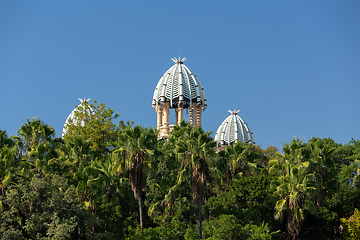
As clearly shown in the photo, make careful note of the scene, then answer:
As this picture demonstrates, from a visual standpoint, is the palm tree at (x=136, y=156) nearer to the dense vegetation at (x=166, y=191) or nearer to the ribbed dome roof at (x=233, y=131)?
the dense vegetation at (x=166, y=191)

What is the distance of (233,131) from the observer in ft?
240

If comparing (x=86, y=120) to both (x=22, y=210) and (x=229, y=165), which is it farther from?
(x=22, y=210)

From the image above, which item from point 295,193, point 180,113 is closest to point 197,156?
point 295,193

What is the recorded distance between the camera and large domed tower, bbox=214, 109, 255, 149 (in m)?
72.4

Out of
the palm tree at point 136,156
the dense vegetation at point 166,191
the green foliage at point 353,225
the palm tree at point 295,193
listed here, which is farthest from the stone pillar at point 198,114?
the palm tree at point 136,156

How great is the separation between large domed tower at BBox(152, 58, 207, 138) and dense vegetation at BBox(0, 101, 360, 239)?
53.9 ft

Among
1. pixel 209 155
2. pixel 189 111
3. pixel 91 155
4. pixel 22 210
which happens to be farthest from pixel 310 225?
pixel 189 111

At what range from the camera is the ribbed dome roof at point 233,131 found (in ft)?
237

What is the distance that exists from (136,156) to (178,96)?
25774mm

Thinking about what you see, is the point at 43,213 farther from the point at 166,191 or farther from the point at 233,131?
the point at 233,131

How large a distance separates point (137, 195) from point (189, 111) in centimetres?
2786

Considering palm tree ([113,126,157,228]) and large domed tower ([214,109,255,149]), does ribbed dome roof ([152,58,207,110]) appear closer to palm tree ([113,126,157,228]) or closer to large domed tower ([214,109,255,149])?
large domed tower ([214,109,255,149])

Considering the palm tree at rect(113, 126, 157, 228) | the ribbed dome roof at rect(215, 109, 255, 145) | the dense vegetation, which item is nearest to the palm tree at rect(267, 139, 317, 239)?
the dense vegetation

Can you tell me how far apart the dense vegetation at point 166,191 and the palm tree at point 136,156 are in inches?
2.5
